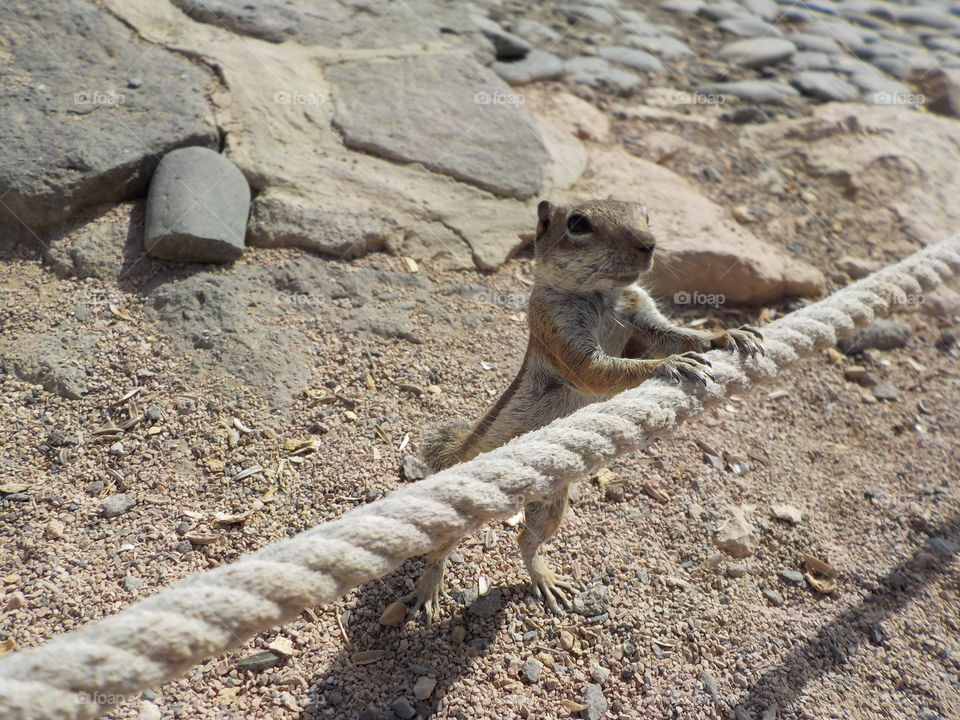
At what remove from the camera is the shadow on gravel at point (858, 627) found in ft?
9.87

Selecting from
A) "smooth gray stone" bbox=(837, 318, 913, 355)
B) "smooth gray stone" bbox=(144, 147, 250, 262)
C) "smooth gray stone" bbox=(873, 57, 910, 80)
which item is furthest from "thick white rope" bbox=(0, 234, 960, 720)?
"smooth gray stone" bbox=(873, 57, 910, 80)

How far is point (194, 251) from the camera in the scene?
431 cm

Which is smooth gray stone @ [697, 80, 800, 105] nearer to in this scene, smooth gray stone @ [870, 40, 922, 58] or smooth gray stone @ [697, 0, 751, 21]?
smooth gray stone @ [697, 0, 751, 21]

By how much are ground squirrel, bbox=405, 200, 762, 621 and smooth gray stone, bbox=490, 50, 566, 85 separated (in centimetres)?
376

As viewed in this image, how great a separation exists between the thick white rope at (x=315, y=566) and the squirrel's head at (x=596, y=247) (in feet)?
2.37

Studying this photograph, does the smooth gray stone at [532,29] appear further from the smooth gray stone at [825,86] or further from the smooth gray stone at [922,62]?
the smooth gray stone at [922,62]

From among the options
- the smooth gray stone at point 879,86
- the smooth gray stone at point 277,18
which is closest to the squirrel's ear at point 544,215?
the smooth gray stone at point 277,18

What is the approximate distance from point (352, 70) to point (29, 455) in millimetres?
4044

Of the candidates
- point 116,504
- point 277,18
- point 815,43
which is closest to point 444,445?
point 116,504

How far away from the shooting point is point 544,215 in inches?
142

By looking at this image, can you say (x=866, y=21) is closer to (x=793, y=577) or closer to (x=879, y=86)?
(x=879, y=86)

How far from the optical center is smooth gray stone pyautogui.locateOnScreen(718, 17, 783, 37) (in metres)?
8.52

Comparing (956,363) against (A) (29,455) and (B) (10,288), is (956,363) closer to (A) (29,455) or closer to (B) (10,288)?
(A) (29,455)

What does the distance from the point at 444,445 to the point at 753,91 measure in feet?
19.9
